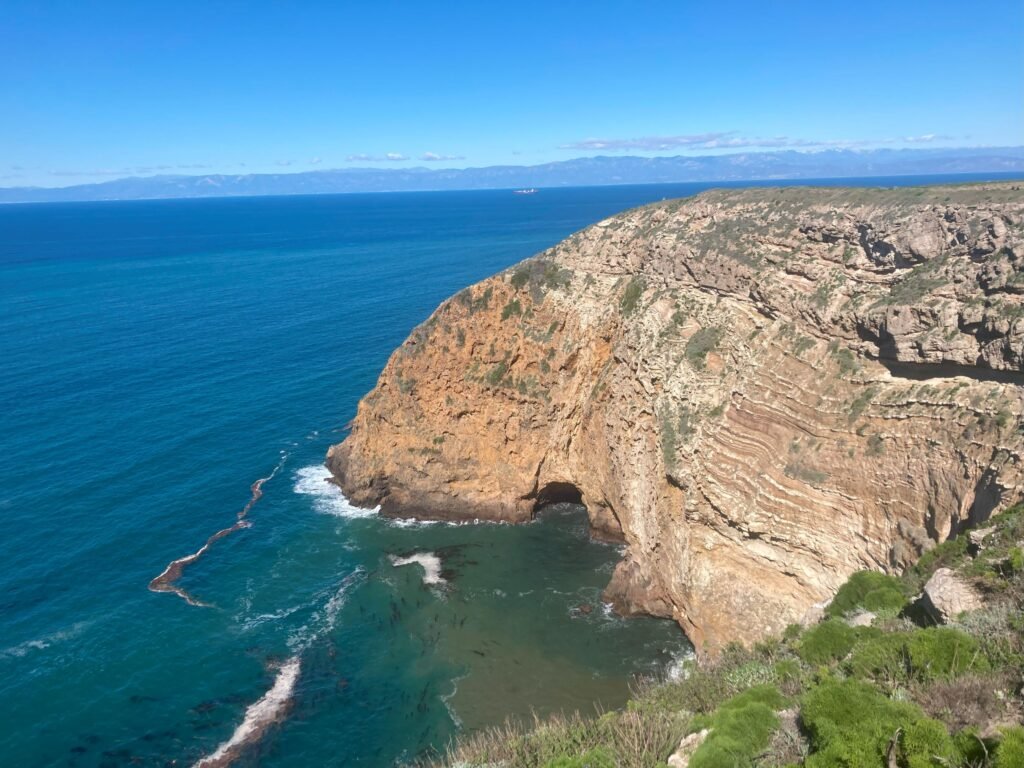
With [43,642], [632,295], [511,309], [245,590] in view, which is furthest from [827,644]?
[43,642]

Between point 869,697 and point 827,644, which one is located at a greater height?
point 869,697

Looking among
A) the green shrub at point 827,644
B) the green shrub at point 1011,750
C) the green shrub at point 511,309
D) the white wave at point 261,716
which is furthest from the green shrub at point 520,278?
the green shrub at point 1011,750

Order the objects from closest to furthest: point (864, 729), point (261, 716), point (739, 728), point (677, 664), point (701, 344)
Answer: point (864, 729), point (739, 728), point (261, 716), point (677, 664), point (701, 344)

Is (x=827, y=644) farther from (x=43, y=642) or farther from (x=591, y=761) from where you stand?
(x=43, y=642)

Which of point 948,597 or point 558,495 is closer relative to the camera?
point 948,597

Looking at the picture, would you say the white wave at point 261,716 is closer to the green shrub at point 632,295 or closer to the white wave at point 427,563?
the white wave at point 427,563

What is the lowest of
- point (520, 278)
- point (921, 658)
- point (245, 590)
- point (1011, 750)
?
point (245, 590)
